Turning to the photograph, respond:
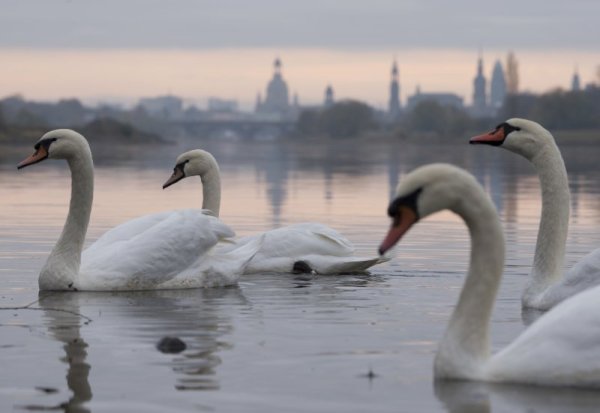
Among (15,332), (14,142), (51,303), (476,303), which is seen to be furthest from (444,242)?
(14,142)

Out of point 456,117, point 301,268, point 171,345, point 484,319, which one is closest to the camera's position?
point 484,319

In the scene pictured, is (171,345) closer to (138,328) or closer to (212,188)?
(138,328)

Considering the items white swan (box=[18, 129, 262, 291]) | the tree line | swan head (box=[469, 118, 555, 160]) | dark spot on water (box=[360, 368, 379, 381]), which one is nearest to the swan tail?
white swan (box=[18, 129, 262, 291])

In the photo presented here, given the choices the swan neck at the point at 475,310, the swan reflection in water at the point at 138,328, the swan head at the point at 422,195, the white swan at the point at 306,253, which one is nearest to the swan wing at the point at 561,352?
the swan neck at the point at 475,310

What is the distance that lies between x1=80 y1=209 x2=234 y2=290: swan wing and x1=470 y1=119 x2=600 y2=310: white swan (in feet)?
8.03

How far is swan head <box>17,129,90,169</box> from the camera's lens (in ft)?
37.6

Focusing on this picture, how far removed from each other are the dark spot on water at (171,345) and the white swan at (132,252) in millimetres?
3077

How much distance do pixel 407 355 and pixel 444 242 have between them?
305 inches

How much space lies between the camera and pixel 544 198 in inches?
404

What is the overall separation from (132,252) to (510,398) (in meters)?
5.16

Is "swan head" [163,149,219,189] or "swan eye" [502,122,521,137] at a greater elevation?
"swan eye" [502,122,521,137]

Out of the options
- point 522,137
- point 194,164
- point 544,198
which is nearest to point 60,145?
point 194,164

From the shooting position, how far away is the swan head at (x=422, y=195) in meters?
6.31

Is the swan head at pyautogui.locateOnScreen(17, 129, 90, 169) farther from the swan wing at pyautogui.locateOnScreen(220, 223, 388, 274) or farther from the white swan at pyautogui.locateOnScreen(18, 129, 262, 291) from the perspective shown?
the swan wing at pyautogui.locateOnScreen(220, 223, 388, 274)
